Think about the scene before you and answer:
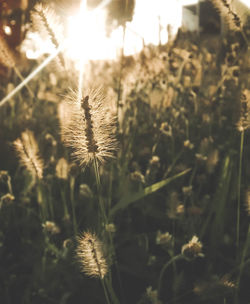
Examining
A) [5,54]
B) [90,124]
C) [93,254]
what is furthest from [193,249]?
[5,54]

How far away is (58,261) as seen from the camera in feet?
3.48

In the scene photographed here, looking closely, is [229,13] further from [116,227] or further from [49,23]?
[116,227]

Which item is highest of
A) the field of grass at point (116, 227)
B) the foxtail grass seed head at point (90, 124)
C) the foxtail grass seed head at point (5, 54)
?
the foxtail grass seed head at point (5, 54)

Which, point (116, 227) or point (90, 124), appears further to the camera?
point (116, 227)

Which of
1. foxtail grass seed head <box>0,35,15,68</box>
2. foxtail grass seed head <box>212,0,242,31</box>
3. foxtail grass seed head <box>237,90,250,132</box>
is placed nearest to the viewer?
foxtail grass seed head <box>237,90,250,132</box>

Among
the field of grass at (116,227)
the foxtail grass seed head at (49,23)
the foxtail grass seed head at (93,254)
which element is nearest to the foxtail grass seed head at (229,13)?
the field of grass at (116,227)

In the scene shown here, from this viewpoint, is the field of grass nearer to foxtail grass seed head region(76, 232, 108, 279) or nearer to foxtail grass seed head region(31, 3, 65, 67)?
foxtail grass seed head region(76, 232, 108, 279)

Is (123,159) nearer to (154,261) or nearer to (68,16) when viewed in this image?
(154,261)

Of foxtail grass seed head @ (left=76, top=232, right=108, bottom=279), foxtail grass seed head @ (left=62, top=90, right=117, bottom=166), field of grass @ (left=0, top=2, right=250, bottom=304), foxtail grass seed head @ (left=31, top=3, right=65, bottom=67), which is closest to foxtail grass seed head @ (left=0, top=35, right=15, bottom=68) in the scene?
field of grass @ (left=0, top=2, right=250, bottom=304)

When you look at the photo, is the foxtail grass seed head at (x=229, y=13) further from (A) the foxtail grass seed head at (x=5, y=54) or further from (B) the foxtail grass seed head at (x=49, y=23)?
(A) the foxtail grass seed head at (x=5, y=54)

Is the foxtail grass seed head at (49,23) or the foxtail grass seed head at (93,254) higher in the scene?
the foxtail grass seed head at (49,23)

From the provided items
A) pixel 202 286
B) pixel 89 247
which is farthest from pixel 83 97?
pixel 202 286

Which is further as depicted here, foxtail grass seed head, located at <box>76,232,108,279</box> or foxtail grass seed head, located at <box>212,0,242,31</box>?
foxtail grass seed head, located at <box>212,0,242,31</box>

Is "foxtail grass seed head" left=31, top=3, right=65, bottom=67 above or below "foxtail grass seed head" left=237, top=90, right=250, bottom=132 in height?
above
